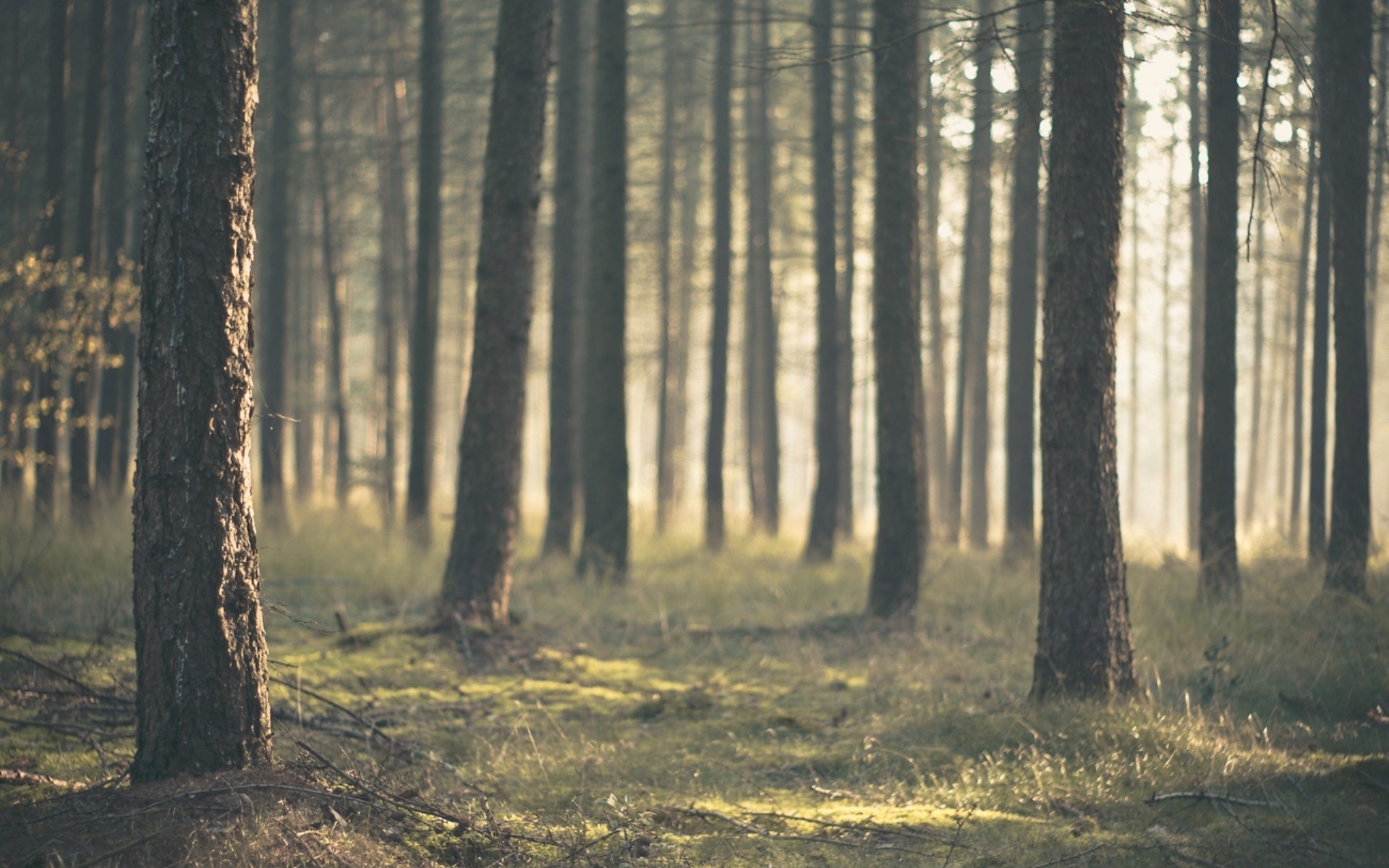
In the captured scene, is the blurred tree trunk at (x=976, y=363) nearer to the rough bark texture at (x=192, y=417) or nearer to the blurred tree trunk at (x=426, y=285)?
the blurred tree trunk at (x=426, y=285)

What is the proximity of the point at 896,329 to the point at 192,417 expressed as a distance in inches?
280

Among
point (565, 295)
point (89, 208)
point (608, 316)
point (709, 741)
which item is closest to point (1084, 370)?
point (709, 741)

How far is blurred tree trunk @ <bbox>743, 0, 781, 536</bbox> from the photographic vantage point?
18.6m

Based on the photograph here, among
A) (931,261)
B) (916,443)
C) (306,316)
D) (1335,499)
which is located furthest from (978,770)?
(306,316)

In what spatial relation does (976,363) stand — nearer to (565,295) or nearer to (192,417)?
(565,295)

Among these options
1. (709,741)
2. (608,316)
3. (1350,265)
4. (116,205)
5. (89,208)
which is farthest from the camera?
(116,205)

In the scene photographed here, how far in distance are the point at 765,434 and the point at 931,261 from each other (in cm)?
530

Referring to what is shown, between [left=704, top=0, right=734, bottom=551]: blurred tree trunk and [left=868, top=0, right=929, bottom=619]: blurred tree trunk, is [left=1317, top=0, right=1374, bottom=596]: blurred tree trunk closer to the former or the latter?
[left=868, top=0, right=929, bottom=619]: blurred tree trunk

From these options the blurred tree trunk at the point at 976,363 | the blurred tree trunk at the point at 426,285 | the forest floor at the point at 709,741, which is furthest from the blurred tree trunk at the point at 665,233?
the forest floor at the point at 709,741

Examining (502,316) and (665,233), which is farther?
(665,233)

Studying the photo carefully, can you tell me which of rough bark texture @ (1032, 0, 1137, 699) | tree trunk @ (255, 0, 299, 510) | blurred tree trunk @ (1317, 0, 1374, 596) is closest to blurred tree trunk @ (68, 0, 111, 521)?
tree trunk @ (255, 0, 299, 510)

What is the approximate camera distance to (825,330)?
14211 mm

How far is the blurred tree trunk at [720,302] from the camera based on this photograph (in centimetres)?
1527

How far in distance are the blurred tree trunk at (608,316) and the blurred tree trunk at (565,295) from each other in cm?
176
